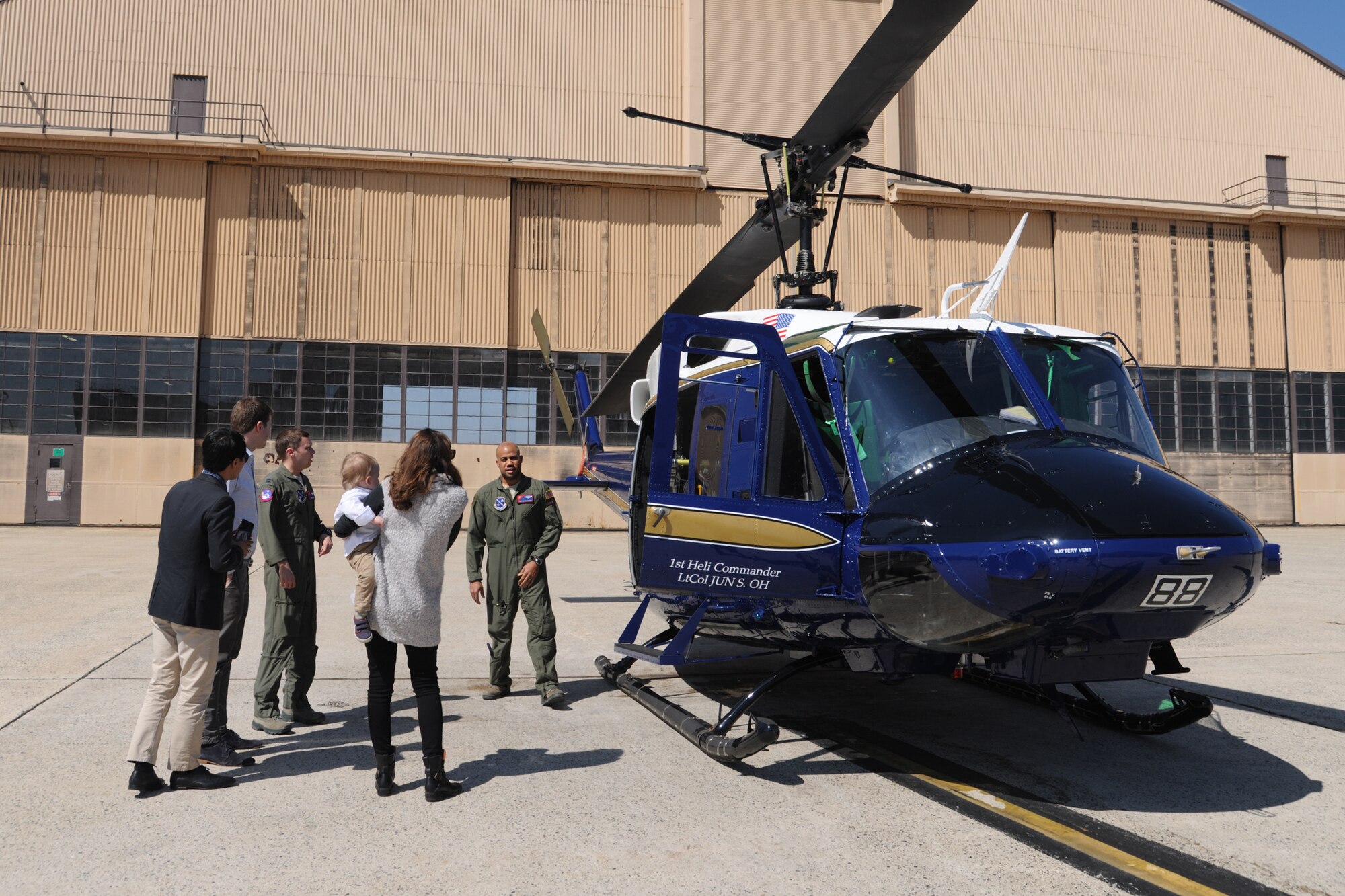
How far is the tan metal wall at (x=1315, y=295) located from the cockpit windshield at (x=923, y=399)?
26.4 m

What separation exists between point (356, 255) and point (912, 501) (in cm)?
1968

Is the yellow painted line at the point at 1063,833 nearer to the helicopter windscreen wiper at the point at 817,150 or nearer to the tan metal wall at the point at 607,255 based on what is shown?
the helicopter windscreen wiper at the point at 817,150

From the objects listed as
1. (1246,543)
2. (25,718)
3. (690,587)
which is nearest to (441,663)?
(25,718)

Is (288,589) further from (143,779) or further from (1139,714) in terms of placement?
(1139,714)

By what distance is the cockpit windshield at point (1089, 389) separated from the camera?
431 cm

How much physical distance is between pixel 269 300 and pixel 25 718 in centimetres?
1730

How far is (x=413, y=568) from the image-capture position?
13.1 feet

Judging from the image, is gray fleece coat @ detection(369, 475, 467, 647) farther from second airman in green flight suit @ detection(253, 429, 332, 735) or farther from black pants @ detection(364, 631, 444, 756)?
second airman in green flight suit @ detection(253, 429, 332, 735)

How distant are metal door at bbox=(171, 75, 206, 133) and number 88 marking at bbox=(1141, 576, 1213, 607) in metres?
23.7

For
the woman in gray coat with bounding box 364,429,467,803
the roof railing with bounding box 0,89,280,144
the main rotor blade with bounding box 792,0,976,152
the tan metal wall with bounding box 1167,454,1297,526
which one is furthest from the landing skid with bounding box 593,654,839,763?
the tan metal wall with bounding box 1167,454,1297,526

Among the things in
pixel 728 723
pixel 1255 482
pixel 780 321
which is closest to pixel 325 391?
pixel 780 321

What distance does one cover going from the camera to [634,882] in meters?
3.01

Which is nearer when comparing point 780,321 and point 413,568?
point 413,568

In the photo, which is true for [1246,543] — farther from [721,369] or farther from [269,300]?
[269,300]
